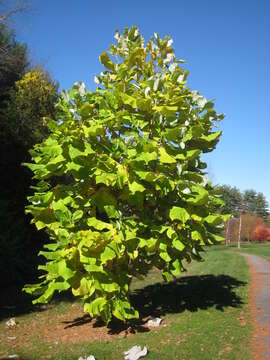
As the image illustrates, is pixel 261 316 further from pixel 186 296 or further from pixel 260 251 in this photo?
pixel 260 251

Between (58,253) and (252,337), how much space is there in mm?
3220

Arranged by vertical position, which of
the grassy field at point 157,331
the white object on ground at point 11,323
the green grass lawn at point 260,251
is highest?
the green grass lawn at point 260,251

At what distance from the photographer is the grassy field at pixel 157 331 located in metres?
4.75

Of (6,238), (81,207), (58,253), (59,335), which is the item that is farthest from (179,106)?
(6,238)

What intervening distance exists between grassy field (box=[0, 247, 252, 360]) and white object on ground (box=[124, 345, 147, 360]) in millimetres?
93

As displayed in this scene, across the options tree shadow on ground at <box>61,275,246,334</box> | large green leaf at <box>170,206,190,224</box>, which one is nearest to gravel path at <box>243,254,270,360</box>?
tree shadow on ground at <box>61,275,246,334</box>

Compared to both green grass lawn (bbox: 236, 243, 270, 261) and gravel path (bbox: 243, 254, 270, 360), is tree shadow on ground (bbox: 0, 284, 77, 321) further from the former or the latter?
green grass lawn (bbox: 236, 243, 270, 261)

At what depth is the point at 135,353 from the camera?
4.51 metres

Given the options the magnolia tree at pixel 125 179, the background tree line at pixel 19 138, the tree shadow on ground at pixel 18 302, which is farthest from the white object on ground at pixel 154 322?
the background tree line at pixel 19 138

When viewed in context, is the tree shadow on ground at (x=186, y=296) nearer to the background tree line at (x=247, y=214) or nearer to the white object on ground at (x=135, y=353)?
the white object on ground at (x=135, y=353)

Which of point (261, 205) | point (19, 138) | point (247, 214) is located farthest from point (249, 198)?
point (19, 138)

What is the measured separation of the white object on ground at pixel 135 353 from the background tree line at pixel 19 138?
7.21 meters

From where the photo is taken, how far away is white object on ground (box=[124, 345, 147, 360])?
4434mm

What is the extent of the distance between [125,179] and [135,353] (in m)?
2.34
